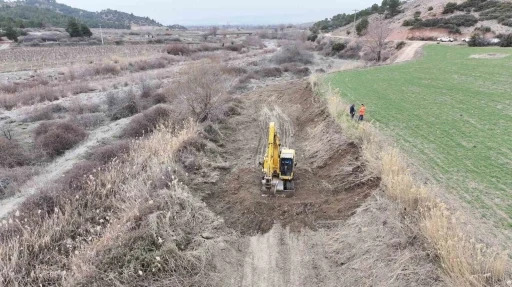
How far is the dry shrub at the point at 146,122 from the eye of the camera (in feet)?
62.1

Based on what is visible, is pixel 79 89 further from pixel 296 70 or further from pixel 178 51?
pixel 178 51

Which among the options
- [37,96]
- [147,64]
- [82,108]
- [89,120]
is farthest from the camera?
[147,64]

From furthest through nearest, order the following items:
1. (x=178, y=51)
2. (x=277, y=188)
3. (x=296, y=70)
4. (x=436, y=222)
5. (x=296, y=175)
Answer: (x=178, y=51) → (x=296, y=70) → (x=296, y=175) → (x=277, y=188) → (x=436, y=222)

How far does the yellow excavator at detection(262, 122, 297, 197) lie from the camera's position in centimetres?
1147

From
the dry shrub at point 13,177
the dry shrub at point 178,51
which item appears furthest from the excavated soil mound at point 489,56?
the dry shrub at point 178,51

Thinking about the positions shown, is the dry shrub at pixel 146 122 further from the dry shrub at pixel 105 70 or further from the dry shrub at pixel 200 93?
the dry shrub at pixel 105 70

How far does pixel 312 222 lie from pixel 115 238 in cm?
534

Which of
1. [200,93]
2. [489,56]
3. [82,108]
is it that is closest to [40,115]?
[82,108]

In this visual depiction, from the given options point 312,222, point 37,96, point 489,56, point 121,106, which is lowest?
point 312,222

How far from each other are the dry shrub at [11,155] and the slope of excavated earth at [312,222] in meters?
8.78

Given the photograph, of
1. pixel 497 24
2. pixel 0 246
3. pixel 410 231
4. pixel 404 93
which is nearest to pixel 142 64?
pixel 404 93

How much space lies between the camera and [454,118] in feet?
45.7

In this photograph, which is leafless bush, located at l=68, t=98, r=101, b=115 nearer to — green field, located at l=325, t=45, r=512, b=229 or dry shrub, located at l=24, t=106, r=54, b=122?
dry shrub, located at l=24, t=106, r=54, b=122

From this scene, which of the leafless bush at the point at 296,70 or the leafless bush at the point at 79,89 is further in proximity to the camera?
the leafless bush at the point at 296,70
